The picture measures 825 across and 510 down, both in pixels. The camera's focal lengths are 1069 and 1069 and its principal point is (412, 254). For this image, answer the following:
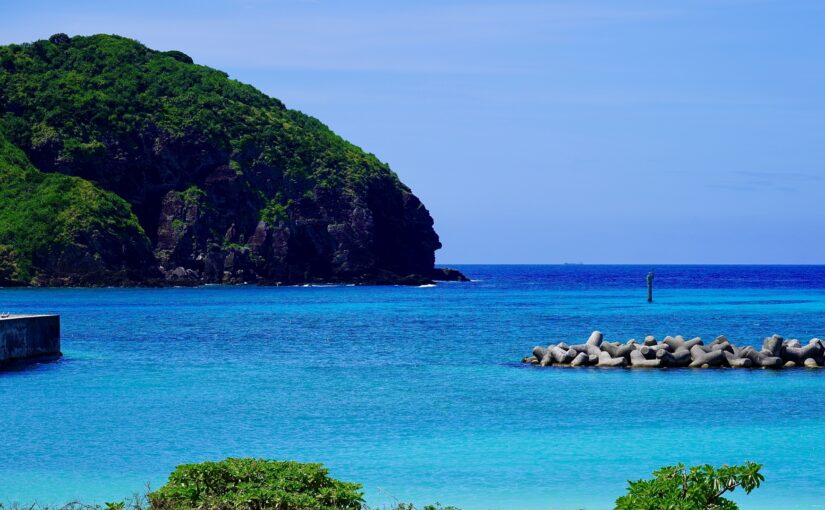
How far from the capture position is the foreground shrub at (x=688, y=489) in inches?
428

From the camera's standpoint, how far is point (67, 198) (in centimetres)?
15325

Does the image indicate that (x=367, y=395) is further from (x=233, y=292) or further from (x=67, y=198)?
(x=67, y=198)

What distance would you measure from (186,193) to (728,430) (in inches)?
5662

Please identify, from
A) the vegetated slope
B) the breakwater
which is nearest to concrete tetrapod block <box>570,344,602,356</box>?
the breakwater

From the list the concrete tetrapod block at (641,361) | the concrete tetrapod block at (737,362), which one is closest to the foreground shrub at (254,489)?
the concrete tetrapod block at (641,361)

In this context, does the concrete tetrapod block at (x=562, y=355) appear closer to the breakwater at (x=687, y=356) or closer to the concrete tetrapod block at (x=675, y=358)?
the breakwater at (x=687, y=356)

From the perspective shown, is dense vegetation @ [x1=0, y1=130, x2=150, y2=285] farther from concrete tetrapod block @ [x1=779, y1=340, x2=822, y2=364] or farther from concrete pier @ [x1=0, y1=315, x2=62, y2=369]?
concrete tetrapod block @ [x1=779, y1=340, x2=822, y2=364]

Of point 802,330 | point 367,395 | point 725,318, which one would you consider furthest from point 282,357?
point 725,318

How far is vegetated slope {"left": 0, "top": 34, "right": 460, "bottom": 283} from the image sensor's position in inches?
6388

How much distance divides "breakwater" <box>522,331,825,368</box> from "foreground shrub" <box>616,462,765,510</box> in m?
32.5

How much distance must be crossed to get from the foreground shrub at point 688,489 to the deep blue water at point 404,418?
7.64 meters

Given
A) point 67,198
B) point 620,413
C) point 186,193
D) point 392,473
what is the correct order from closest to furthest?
point 392,473
point 620,413
point 67,198
point 186,193

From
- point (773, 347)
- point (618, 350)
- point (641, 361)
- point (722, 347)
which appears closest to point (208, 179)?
point (618, 350)

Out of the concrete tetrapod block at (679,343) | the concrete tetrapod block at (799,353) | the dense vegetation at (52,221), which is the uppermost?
the dense vegetation at (52,221)
